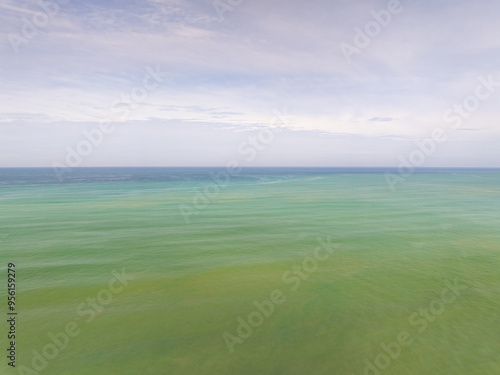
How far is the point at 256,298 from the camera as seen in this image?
452 inches

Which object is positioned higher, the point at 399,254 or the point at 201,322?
the point at 399,254

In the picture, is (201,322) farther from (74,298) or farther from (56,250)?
(56,250)

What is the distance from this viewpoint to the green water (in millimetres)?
7953

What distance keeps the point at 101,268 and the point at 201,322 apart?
312 inches

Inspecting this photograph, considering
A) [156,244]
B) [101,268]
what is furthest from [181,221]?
[101,268]

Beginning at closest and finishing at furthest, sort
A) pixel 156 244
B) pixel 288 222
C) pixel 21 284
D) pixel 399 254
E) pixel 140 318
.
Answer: pixel 140 318 → pixel 21 284 → pixel 399 254 → pixel 156 244 → pixel 288 222

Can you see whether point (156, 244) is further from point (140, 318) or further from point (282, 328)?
point (282, 328)

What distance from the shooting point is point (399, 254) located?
16750 millimetres

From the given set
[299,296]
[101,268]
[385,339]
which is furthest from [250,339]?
[101,268]

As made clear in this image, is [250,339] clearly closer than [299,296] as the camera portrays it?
Yes

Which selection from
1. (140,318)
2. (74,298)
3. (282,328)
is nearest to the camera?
(282,328)

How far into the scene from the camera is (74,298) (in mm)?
11430

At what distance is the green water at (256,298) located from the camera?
7.95m

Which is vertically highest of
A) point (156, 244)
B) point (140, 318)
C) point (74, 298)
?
point (140, 318)
